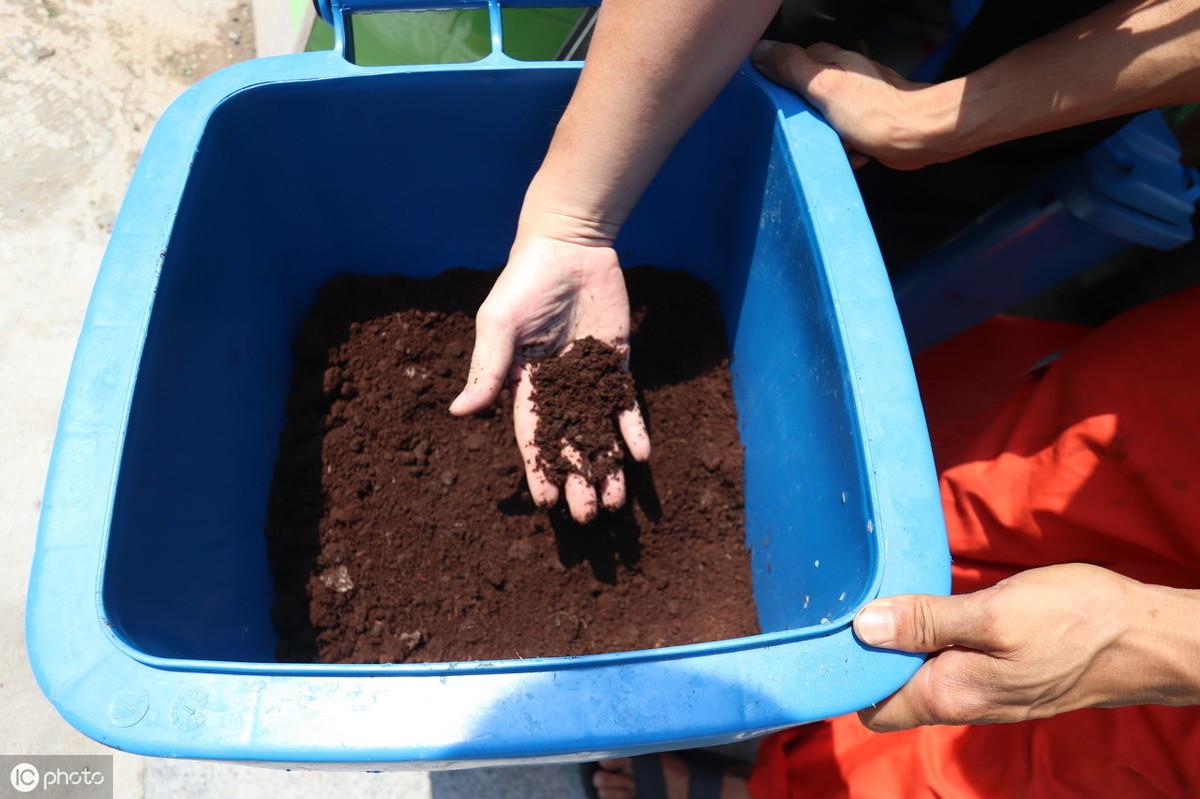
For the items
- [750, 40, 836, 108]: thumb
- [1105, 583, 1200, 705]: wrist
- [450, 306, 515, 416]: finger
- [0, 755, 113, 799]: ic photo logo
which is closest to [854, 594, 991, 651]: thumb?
[1105, 583, 1200, 705]: wrist

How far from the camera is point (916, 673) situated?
630 mm

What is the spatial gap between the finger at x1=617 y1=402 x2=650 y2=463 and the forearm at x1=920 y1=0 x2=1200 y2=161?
50 centimetres

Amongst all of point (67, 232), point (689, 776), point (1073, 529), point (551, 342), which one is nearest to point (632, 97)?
point (551, 342)

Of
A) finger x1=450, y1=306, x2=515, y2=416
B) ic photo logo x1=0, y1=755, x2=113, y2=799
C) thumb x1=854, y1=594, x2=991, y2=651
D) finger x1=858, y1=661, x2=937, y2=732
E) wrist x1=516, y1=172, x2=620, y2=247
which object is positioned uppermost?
wrist x1=516, y1=172, x2=620, y2=247

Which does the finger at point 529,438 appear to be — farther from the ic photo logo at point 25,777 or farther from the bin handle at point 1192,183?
the bin handle at point 1192,183

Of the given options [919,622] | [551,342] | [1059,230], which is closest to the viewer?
[919,622]

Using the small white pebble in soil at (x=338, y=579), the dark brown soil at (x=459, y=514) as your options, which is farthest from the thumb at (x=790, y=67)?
the small white pebble in soil at (x=338, y=579)

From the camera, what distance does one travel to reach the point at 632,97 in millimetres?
774

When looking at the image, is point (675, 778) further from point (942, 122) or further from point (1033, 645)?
point (942, 122)

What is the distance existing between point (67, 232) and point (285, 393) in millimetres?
748

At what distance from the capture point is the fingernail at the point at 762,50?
870 mm

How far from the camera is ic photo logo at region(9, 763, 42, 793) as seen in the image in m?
1.03

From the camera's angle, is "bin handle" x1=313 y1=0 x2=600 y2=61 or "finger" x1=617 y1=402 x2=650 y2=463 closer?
"bin handle" x1=313 y1=0 x2=600 y2=61

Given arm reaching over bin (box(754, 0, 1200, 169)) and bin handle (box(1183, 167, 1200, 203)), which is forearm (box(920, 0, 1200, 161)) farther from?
bin handle (box(1183, 167, 1200, 203))
